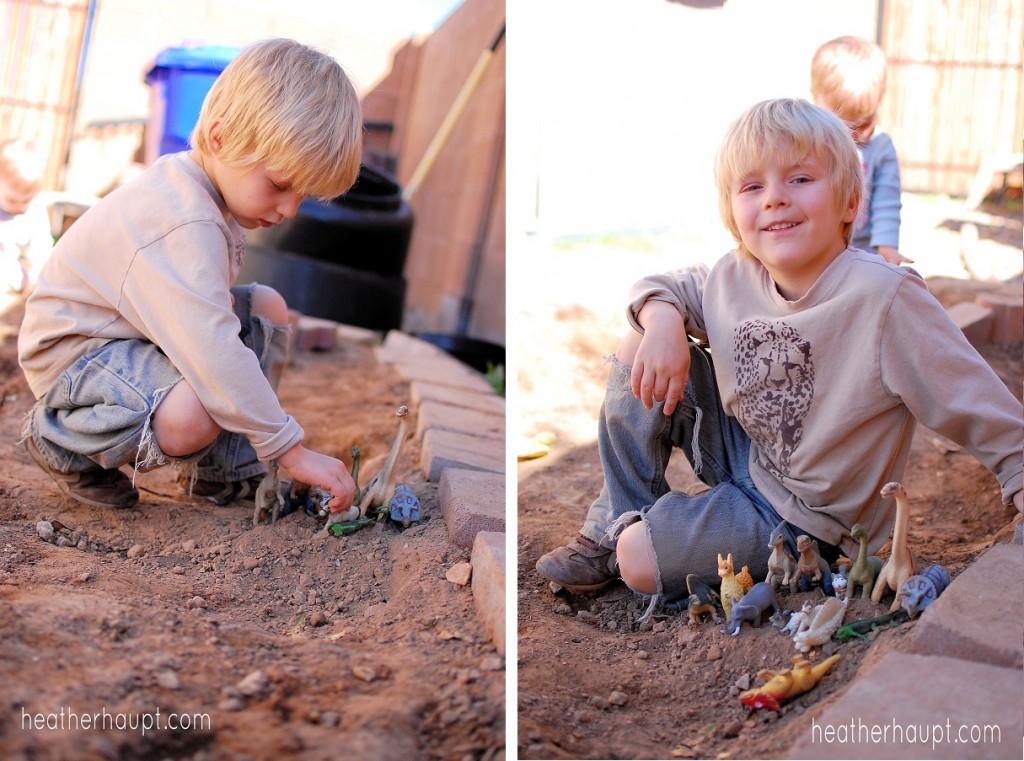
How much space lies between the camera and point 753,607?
Result: 1804mm

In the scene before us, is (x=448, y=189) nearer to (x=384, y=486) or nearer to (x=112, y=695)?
(x=384, y=486)

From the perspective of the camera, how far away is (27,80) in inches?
293

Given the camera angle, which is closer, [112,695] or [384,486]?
[112,695]

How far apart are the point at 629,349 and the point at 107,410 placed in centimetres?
119

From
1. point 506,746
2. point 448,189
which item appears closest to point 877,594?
point 506,746

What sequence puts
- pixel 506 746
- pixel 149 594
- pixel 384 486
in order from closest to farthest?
pixel 506 746 < pixel 149 594 < pixel 384 486

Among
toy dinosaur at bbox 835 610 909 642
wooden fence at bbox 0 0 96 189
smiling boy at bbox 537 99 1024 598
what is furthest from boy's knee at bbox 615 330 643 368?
wooden fence at bbox 0 0 96 189

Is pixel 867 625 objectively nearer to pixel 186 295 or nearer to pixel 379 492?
pixel 379 492

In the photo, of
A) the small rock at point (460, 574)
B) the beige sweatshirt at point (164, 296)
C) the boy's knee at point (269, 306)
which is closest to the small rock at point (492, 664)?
the small rock at point (460, 574)

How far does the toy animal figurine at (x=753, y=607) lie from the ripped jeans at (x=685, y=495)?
0.50 feet

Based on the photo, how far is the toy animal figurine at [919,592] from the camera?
1.67m

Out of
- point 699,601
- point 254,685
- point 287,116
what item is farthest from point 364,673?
point 287,116

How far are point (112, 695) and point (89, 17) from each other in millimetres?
7791

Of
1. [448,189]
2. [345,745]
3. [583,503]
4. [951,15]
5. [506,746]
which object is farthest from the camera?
[951,15]
